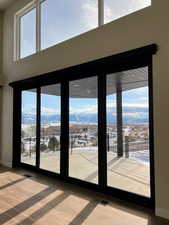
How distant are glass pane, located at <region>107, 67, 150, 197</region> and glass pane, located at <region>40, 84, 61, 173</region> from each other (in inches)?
58.4

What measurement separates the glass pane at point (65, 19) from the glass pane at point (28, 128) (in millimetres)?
1482

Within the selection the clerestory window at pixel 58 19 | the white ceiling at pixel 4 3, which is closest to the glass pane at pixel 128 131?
the clerestory window at pixel 58 19

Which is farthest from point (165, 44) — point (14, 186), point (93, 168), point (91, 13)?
point (14, 186)

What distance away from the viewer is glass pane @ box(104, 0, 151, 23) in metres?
3.37

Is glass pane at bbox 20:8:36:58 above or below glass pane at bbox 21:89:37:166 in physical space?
above

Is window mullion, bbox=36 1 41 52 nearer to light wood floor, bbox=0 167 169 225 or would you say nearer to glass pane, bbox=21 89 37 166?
glass pane, bbox=21 89 37 166

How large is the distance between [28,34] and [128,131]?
421 centimetres

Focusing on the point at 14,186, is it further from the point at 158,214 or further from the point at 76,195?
the point at 158,214

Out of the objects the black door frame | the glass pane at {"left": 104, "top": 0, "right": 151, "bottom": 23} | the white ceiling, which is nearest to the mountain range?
the black door frame

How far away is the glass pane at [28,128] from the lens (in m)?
5.36

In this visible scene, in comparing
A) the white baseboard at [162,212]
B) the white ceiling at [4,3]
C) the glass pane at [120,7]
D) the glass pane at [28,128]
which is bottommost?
the white baseboard at [162,212]

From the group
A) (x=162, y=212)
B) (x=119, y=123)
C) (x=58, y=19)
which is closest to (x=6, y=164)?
(x=119, y=123)

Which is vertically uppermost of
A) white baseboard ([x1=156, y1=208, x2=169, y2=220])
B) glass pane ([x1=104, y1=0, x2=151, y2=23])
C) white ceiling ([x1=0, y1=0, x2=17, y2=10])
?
white ceiling ([x1=0, y1=0, x2=17, y2=10])

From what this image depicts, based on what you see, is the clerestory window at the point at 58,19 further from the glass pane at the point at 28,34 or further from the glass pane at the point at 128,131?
the glass pane at the point at 128,131
